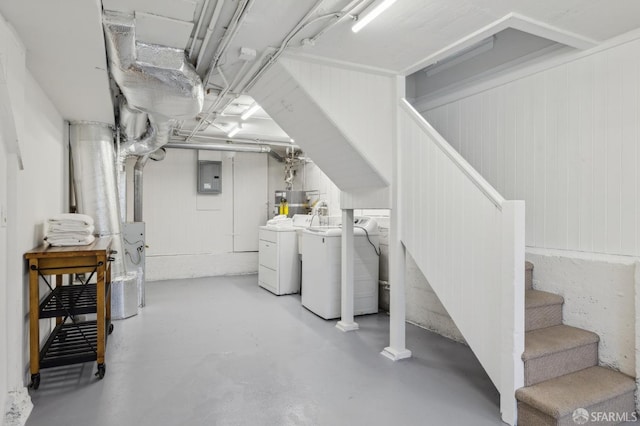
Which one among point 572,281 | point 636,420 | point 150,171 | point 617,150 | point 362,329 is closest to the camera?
point 636,420

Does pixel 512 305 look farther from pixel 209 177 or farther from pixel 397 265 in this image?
pixel 209 177

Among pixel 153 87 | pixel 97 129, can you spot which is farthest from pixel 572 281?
pixel 97 129

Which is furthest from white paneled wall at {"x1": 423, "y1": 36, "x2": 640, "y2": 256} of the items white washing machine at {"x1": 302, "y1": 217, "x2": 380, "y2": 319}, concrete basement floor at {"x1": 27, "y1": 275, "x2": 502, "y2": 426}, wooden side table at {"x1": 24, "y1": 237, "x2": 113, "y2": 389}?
wooden side table at {"x1": 24, "y1": 237, "x2": 113, "y2": 389}

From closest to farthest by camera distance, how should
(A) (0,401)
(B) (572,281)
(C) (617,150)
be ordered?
1. (A) (0,401)
2. (C) (617,150)
3. (B) (572,281)

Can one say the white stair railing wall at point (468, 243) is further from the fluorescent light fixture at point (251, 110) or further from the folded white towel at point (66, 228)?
the folded white towel at point (66, 228)

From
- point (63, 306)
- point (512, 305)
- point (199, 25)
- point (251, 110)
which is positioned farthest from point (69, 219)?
point (512, 305)

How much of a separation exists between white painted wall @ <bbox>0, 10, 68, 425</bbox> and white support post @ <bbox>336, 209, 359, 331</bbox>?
256cm

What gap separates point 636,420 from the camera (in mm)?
2201

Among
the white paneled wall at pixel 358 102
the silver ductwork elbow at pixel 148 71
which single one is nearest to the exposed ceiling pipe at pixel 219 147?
the silver ductwork elbow at pixel 148 71

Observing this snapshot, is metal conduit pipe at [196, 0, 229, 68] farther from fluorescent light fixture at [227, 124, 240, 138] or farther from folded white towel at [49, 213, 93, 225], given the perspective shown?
fluorescent light fixture at [227, 124, 240, 138]

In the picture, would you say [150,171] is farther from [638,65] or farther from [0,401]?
[638,65]

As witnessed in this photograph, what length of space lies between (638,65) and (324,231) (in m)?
3.02

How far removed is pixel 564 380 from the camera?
7.41ft

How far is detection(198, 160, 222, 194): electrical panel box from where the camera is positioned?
6825 mm
